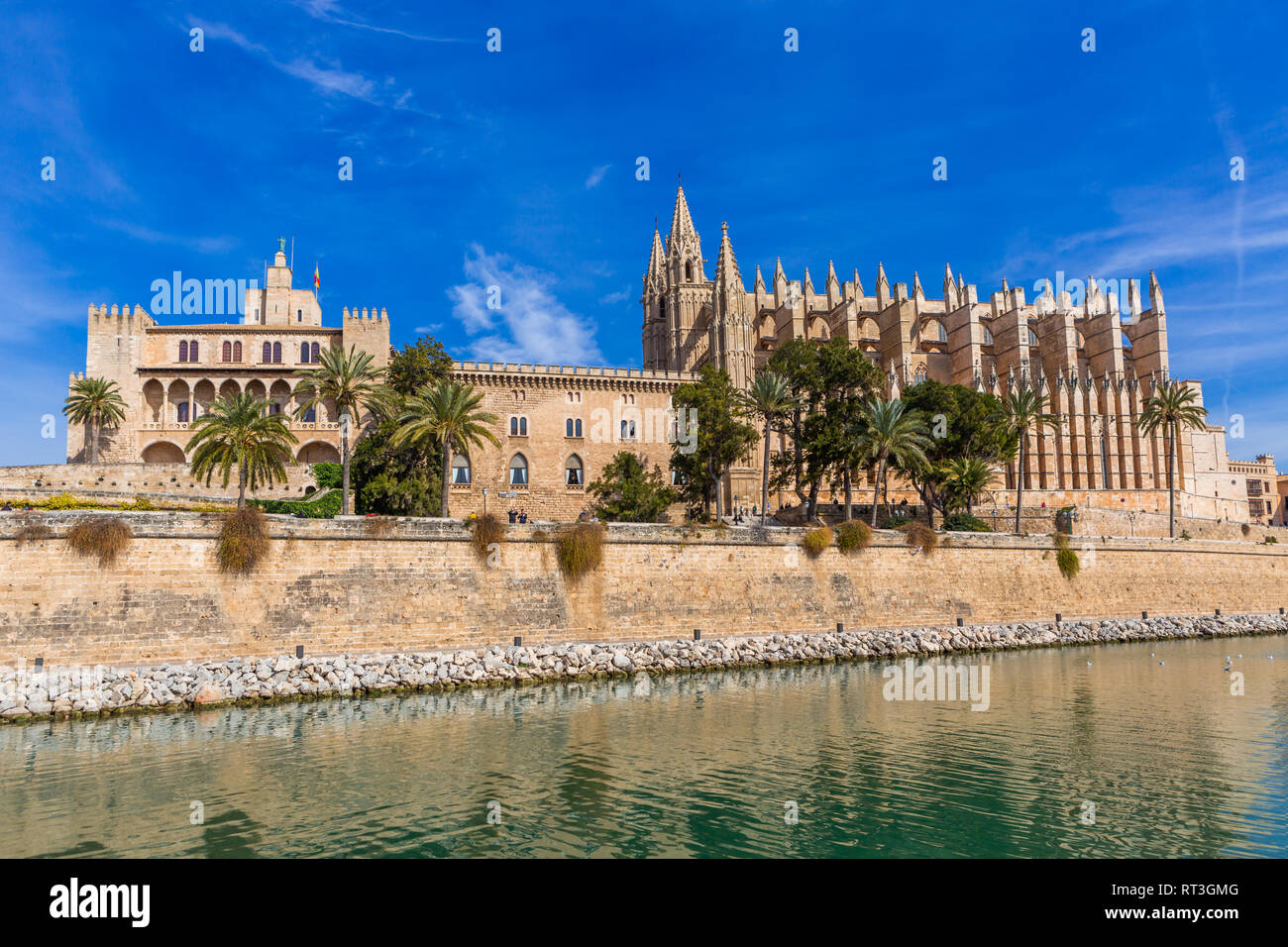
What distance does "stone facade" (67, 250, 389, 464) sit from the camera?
44.6m

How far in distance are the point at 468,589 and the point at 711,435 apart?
17.7 metres

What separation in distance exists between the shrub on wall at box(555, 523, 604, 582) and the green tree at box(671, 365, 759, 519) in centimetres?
1291

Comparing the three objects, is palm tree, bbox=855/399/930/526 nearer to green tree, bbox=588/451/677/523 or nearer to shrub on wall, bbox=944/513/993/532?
shrub on wall, bbox=944/513/993/532

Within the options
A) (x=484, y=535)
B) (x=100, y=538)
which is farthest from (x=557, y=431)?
(x=100, y=538)

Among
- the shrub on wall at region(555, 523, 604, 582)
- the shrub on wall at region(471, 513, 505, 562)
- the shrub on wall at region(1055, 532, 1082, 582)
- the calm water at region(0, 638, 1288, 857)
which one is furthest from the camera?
the shrub on wall at region(1055, 532, 1082, 582)

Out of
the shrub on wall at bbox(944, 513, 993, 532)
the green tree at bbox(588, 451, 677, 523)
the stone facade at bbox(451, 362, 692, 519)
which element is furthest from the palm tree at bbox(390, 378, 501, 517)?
the shrub on wall at bbox(944, 513, 993, 532)

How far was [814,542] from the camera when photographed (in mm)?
29969

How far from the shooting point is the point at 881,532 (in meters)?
31.8

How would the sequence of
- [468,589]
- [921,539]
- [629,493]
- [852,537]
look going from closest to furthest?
[468,589], [852,537], [921,539], [629,493]

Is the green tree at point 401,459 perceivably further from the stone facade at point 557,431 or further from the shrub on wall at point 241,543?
the shrub on wall at point 241,543

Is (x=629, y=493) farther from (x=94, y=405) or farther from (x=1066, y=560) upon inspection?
(x=94, y=405)

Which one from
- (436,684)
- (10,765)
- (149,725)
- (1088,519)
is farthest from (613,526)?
(1088,519)

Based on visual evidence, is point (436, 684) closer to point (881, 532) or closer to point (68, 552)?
point (68, 552)

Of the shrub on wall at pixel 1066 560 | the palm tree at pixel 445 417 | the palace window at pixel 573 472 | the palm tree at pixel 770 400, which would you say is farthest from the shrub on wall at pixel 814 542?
the palace window at pixel 573 472
